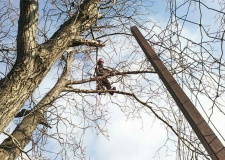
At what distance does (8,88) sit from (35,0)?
1073mm

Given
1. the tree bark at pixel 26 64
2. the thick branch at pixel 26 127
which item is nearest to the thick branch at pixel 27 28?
the tree bark at pixel 26 64

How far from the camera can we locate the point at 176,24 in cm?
218

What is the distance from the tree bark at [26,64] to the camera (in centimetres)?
279

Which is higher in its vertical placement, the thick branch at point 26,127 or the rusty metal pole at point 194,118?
the thick branch at point 26,127

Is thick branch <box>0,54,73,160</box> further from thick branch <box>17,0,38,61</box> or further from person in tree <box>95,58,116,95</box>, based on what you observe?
thick branch <box>17,0,38,61</box>

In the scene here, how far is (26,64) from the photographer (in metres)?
2.88

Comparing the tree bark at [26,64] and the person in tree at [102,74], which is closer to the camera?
the tree bark at [26,64]

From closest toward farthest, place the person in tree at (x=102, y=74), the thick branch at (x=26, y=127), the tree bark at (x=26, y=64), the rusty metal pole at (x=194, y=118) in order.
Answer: the rusty metal pole at (x=194, y=118) → the tree bark at (x=26, y=64) → the thick branch at (x=26, y=127) → the person in tree at (x=102, y=74)

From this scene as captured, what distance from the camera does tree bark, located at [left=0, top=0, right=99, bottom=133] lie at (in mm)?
2787

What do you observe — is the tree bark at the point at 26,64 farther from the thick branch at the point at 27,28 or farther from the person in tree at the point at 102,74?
the person in tree at the point at 102,74

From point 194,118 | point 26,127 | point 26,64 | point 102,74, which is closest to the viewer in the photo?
point 194,118

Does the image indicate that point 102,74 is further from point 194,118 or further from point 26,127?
point 194,118

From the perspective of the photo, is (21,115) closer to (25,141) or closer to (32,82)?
(25,141)

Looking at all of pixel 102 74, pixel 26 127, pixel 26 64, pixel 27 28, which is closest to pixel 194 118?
pixel 26 64
